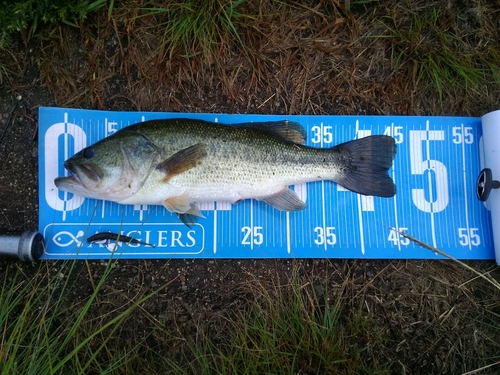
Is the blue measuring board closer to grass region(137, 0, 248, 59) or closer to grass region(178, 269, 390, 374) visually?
grass region(178, 269, 390, 374)

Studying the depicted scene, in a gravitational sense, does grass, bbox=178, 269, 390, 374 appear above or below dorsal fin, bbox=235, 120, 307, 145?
below

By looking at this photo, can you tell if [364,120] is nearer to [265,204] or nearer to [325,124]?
[325,124]

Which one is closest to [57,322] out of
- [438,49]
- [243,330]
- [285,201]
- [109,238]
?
[109,238]

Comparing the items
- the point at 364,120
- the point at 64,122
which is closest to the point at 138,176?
the point at 64,122

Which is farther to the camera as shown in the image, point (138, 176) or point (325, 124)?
point (325, 124)

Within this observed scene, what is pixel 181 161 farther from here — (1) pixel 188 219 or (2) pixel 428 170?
(2) pixel 428 170

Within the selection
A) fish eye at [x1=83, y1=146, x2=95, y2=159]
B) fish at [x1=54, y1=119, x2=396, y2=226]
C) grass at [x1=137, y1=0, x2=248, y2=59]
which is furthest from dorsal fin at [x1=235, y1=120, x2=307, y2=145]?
fish eye at [x1=83, y1=146, x2=95, y2=159]
